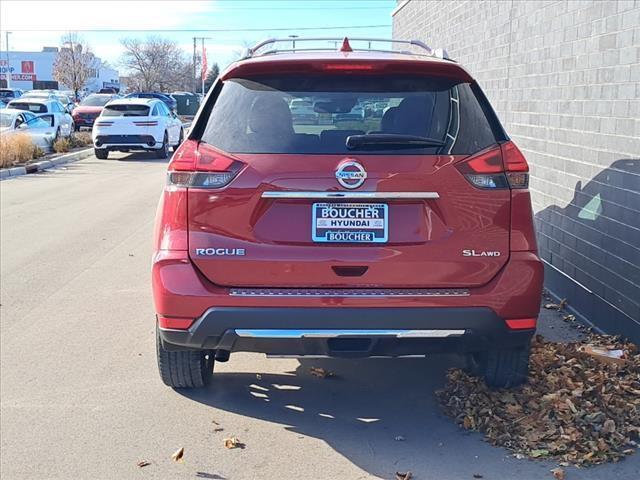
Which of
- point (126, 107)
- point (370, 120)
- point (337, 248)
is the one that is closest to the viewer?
point (337, 248)

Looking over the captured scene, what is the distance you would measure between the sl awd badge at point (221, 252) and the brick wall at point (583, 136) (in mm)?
2847

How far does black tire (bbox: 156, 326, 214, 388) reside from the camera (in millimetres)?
4746

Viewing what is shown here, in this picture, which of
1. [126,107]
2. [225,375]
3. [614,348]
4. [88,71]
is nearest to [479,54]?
[614,348]

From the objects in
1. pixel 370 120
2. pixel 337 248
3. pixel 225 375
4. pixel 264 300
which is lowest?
pixel 225 375

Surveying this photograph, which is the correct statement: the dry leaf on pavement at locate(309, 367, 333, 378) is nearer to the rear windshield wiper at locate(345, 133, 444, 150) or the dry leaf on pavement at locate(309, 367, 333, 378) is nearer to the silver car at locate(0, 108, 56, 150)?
the rear windshield wiper at locate(345, 133, 444, 150)

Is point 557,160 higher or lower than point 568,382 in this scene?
higher

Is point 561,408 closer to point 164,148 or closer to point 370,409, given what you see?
point 370,409

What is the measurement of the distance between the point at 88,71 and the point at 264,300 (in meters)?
70.1

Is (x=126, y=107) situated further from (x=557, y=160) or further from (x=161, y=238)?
(x=161, y=238)

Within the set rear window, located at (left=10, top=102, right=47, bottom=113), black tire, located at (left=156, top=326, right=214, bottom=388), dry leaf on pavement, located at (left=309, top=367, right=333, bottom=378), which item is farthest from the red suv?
rear window, located at (left=10, top=102, right=47, bottom=113)

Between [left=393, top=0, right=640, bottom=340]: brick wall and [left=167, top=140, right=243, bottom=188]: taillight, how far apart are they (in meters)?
2.91

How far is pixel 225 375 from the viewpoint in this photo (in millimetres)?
5410

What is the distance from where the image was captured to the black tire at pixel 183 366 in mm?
4746

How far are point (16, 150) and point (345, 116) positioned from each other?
61.5 feet
